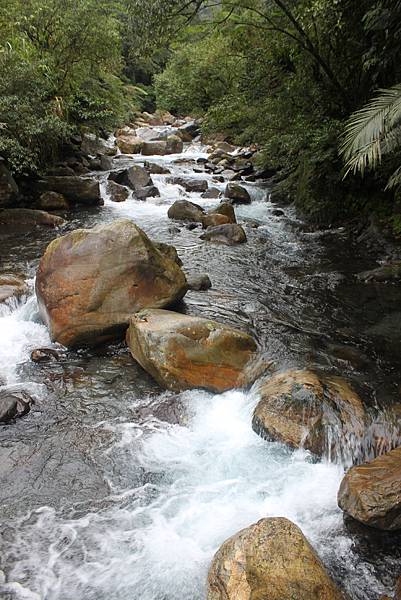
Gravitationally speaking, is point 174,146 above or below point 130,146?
below

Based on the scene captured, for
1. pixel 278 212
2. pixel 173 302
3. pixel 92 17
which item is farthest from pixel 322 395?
pixel 92 17

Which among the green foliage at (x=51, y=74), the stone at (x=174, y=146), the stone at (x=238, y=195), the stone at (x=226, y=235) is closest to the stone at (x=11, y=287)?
the green foliage at (x=51, y=74)

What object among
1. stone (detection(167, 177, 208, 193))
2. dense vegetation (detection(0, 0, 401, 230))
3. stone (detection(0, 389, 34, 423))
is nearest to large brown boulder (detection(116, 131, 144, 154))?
dense vegetation (detection(0, 0, 401, 230))

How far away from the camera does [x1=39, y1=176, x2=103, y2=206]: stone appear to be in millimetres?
13906

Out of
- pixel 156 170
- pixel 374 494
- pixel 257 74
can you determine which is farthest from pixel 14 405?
pixel 156 170

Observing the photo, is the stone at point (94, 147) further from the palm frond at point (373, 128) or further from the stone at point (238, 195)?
the palm frond at point (373, 128)

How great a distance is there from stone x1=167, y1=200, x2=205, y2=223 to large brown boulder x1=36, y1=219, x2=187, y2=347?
656cm

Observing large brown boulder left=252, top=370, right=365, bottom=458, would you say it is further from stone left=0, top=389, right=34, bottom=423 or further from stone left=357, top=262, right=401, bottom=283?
stone left=357, top=262, right=401, bottom=283

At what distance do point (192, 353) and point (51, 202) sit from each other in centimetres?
964

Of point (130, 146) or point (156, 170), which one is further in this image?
point (130, 146)

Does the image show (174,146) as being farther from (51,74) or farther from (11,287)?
(11,287)

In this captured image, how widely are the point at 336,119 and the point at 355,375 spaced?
7.15m

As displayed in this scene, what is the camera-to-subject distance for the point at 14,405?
4.99 meters

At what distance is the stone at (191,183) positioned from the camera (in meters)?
16.3
